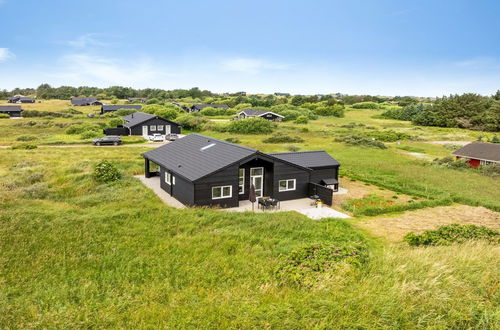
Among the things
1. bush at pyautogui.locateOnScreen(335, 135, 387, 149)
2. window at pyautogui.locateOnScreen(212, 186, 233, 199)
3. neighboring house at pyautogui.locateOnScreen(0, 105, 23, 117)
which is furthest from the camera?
neighboring house at pyautogui.locateOnScreen(0, 105, 23, 117)

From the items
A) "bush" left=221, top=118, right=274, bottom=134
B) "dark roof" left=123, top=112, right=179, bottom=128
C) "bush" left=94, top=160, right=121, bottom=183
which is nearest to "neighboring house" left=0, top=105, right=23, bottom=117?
"dark roof" left=123, top=112, right=179, bottom=128

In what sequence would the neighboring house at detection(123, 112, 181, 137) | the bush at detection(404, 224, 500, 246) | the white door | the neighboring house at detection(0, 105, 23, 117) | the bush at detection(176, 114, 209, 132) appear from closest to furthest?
the bush at detection(404, 224, 500, 246) < the white door < the neighboring house at detection(123, 112, 181, 137) < the bush at detection(176, 114, 209, 132) < the neighboring house at detection(0, 105, 23, 117)

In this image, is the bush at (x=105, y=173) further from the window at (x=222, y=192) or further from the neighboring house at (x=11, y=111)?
the neighboring house at (x=11, y=111)

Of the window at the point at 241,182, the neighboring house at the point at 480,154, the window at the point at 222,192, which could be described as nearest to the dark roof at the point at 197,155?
the window at the point at 222,192

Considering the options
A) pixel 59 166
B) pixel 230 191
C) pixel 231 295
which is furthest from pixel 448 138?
pixel 231 295

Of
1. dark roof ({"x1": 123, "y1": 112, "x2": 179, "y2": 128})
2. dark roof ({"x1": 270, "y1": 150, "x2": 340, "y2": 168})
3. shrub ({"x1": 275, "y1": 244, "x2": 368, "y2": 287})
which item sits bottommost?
shrub ({"x1": 275, "y1": 244, "x2": 368, "y2": 287})

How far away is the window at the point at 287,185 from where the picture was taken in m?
21.6

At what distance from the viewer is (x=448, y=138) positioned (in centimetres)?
6456

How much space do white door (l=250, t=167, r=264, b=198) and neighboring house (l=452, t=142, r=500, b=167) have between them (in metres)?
26.4

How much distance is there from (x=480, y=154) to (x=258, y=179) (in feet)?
90.7

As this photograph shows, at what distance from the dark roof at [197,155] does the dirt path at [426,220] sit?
7740 mm

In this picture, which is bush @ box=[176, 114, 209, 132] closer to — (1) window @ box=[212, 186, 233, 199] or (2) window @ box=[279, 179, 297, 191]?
(2) window @ box=[279, 179, 297, 191]

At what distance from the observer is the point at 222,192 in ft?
63.6

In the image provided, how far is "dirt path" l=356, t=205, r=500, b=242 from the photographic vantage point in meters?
17.0
